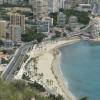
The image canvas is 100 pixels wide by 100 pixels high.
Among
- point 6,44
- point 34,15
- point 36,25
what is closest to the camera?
point 6,44

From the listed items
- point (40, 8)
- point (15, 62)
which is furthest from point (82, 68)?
point (40, 8)

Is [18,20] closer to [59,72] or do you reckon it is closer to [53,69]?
[53,69]

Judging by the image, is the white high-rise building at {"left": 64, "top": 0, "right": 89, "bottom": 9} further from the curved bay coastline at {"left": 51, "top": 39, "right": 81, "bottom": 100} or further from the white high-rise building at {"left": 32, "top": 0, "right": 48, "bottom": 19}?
the curved bay coastline at {"left": 51, "top": 39, "right": 81, "bottom": 100}

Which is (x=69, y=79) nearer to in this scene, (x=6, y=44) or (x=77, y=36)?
(x=6, y=44)

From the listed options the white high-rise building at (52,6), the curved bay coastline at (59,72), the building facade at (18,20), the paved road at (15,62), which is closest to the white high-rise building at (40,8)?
the white high-rise building at (52,6)

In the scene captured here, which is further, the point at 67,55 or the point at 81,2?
the point at 81,2

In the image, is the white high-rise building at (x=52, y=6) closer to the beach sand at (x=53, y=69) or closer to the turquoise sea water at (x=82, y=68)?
the turquoise sea water at (x=82, y=68)

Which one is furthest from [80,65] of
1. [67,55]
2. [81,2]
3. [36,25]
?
[81,2]
